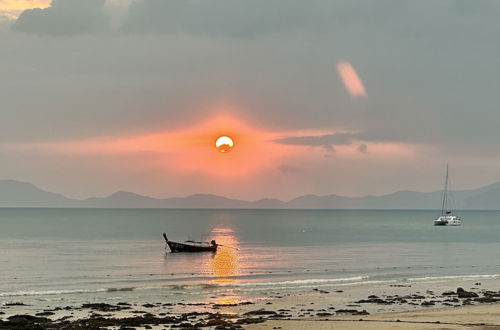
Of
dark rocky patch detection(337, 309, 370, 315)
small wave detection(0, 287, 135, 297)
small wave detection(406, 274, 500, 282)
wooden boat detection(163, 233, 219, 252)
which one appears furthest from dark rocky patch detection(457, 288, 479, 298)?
wooden boat detection(163, 233, 219, 252)

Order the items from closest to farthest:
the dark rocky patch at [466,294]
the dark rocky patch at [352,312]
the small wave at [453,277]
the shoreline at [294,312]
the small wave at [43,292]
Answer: the shoreline at [294,312] < the dark rocky patch at [352,312] < the dark rocky patch at [466,294] < the small wave at [43,292] < the small wave at [453,277]

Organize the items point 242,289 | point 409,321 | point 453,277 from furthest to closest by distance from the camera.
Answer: point 453,277 → point 242,289 → point 409,321

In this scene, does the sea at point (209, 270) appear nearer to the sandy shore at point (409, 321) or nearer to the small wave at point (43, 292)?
the small wave at point (43, 292)

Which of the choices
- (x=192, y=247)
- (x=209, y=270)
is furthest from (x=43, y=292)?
(x=192, y=247)

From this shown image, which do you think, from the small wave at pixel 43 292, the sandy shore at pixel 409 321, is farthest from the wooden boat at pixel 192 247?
the sandy shore at pixel 409 321

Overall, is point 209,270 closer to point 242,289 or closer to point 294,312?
point 242,289

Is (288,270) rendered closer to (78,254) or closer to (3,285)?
(3,285)

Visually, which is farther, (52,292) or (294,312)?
(52,292)

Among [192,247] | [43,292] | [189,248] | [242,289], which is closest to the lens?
[43,292]

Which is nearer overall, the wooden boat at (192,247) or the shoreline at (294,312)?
the shoreline at (294,312)

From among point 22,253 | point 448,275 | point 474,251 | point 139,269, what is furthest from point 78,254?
point 474,251

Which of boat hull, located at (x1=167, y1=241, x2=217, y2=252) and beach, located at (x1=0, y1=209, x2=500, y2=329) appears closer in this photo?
beach, located at (x1=0, y1=209, x2=500, y2=329)

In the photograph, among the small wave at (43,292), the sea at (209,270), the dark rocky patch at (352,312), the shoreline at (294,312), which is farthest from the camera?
the sea at (209,270)

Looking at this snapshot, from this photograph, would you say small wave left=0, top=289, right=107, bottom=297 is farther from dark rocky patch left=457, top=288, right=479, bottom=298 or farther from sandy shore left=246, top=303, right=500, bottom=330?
dark rocky patch left=457, top=288, right=479, bottom=298
